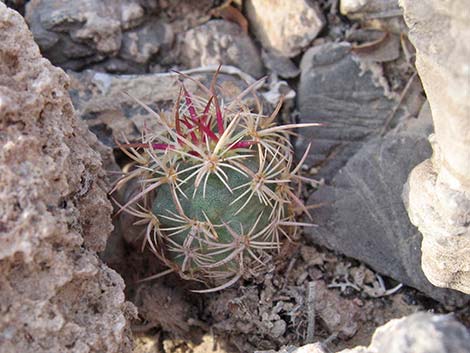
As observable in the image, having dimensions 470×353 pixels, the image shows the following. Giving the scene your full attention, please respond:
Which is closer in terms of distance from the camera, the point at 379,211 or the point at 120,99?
the point at 379,211

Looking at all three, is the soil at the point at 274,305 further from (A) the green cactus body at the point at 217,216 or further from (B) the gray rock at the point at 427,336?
Answer: (B) the gray rock at the point at 427,336

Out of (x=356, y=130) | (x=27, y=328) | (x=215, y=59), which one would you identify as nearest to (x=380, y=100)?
(x=356, y=130)

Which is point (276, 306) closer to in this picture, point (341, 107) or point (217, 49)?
point (341, 107)

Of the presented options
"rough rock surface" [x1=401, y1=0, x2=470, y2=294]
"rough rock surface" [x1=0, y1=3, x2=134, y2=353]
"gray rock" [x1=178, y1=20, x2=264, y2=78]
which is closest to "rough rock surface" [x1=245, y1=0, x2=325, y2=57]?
"gray rock" [x1=178, y1=20, x2=264, y2=78]

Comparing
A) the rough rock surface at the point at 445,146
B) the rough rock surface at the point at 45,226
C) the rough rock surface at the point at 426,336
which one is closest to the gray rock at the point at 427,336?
the rough rock surface at the point at 426,336

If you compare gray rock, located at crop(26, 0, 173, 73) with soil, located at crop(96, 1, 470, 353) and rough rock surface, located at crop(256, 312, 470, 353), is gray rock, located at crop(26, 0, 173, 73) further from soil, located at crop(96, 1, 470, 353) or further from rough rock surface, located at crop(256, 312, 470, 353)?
rough rock surface, located at crop(256, 312, 470, 353)

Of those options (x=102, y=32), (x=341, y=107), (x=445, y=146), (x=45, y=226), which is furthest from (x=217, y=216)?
(x=102, y=32)

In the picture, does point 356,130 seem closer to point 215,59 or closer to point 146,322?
point 215,59
